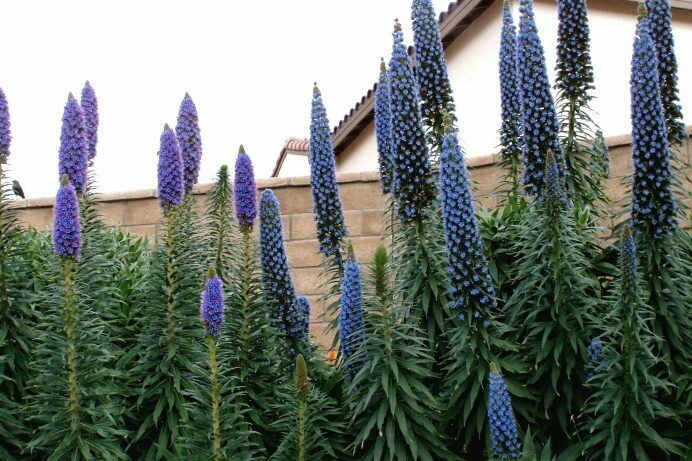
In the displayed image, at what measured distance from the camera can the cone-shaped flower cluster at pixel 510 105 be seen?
4.91 metres

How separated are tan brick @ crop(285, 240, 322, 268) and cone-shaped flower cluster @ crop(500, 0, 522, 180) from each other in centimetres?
289

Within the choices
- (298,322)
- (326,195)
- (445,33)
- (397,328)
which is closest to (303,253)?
(326,195)

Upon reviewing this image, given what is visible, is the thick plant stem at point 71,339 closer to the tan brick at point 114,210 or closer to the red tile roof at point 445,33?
the tan brick at point 114,210

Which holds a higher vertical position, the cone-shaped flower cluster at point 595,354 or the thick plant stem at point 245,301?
the thick plant stem at point 245,301

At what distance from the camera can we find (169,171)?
4.01 metres

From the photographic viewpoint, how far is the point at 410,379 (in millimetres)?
3887

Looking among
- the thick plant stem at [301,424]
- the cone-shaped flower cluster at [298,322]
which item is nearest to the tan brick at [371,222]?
the cone-shaped flower cluster at [298,322]

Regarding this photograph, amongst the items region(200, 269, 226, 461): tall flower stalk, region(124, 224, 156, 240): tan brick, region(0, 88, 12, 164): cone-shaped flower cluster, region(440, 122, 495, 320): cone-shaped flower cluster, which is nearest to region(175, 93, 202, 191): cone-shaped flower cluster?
region(0, 88, 12, 164): cone-shaped flower cluster

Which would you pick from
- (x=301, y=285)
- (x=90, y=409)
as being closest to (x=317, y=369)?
(x=90, y=409)

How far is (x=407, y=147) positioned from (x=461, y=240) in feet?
2.04

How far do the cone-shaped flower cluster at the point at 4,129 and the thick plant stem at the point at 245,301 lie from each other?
1.18 m

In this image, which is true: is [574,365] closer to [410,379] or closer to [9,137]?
[410,379]

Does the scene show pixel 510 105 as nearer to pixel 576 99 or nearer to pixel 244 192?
pixel 576 99

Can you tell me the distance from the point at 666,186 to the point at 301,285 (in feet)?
13.4
